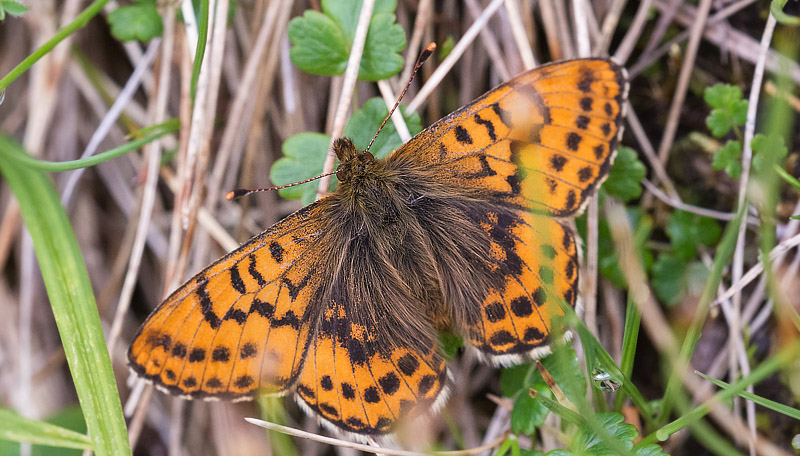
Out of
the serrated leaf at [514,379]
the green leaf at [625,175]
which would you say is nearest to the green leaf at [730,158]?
the green leaf at [625,175]

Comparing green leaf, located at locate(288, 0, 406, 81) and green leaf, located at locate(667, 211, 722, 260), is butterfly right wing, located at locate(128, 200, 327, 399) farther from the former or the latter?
green leaf, located at locate(667, 211, 722, 260)

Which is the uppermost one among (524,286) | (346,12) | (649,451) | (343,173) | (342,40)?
(346,12)

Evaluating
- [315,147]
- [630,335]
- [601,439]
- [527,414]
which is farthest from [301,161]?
[601,439]

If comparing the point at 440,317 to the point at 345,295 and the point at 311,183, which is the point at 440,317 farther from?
the point at 311,183

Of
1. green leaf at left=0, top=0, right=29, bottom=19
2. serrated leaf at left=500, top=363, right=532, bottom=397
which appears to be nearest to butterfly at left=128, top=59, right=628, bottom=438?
serrated leaf at left=500, top=363, right=532, bottom=397

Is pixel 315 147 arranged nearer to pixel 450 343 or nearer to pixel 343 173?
pixel 343 173
